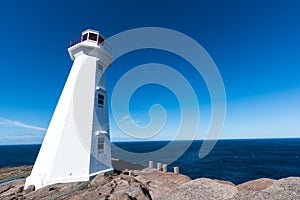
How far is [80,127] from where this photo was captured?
9.07 metres

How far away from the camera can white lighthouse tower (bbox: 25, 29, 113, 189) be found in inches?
328

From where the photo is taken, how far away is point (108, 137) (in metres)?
10.7

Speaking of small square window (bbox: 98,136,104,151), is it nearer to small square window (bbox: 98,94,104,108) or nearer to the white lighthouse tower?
the white lighthouse tower

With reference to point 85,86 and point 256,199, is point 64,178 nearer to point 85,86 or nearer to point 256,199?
point 85,86

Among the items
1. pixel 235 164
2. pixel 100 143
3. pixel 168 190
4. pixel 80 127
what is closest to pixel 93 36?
pixel 80 127

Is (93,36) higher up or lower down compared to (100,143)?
higher up

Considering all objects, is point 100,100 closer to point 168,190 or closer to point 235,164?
point 168,190

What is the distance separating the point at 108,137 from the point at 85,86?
12.0 ft

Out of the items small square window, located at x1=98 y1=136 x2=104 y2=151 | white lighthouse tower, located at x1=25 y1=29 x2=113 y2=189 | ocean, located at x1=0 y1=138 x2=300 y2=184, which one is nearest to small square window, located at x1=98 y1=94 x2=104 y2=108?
white lighthouse tower, located at x1=25 y1=29 x2=113 y2=189

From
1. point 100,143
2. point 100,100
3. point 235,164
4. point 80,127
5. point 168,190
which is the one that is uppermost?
point 100,100

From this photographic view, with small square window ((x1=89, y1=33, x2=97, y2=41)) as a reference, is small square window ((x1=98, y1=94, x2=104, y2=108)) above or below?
below

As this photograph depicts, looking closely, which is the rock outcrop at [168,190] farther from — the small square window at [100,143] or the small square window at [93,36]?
the small square window at [93,36]

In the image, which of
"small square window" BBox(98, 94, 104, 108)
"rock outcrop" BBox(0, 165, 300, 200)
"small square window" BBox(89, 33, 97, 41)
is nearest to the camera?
"rock outcrop" BBox(0, 165, 300, 200)

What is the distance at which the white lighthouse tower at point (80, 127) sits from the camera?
834 centimetres
